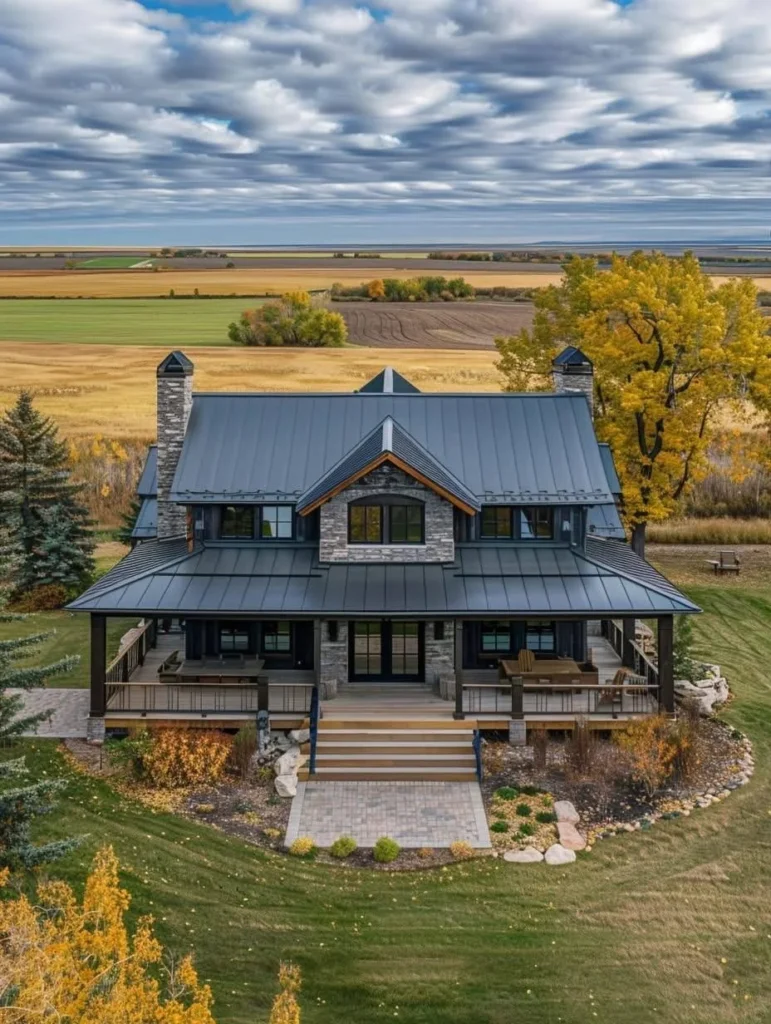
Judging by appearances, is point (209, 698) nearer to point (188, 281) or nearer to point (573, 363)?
point (573, 363)

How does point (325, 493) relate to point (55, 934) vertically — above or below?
above

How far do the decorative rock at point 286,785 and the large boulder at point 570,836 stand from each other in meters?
5.44

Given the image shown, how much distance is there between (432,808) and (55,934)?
10.4 meters

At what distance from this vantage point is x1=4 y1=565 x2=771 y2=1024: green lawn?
49.3 ft

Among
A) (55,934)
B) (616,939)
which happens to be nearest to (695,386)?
(616,939)

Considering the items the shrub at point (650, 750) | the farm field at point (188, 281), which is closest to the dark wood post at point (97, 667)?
the shrub at point (650, 750)

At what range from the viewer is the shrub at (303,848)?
736 inches

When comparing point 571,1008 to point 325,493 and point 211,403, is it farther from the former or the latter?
point 211,403

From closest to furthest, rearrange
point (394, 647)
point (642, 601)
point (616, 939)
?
1. point (616, 939)
2. point (642, 601)
3. point (394, 647)

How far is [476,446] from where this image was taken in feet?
88.5

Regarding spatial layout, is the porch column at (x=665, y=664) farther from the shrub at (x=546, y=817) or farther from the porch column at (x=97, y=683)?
the porch column at (x=97, y=683)

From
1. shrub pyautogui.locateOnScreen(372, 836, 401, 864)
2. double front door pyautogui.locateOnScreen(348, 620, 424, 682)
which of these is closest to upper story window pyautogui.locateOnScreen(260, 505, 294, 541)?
double front door pyautogui.locateOnScreen(348, 620, 424, 682)

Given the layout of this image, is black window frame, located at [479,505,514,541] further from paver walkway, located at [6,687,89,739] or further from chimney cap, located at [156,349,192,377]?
paver walkway, located at [6,687,89,739]

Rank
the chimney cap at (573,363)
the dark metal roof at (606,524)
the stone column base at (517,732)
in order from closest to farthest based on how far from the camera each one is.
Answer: the stone column base at (517,732)
the dark metal roof at (606,524)
the chimney cap at (573,363)
